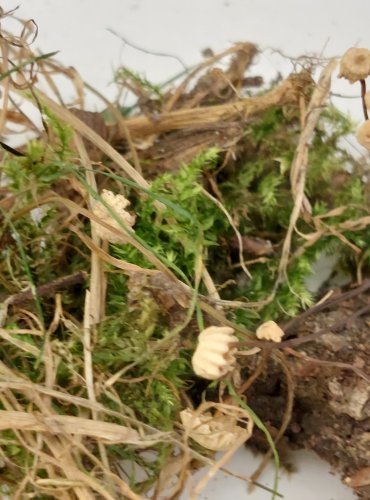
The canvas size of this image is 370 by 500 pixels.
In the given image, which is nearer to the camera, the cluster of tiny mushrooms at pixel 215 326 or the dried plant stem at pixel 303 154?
the cluster of tiny mushrooms at pixel 215 326

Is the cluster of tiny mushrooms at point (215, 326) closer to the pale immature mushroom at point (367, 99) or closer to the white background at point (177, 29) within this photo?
the pale immature mushroom at point (367, 99)

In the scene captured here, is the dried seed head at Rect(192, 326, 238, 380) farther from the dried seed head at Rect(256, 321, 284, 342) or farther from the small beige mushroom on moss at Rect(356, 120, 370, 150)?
the small beige mushroom on moss at Rect(356, 120, 370, 150)

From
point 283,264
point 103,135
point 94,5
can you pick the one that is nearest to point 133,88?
point 103,135

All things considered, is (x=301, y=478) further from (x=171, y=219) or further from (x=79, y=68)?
(x=79, y=68)

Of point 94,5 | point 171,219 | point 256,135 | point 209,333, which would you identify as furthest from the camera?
point 94,5

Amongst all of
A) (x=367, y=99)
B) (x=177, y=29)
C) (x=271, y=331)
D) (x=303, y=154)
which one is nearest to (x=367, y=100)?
(x=367, y=99)

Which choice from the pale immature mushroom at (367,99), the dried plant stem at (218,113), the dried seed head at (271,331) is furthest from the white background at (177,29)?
the dried seed head at (271,331)

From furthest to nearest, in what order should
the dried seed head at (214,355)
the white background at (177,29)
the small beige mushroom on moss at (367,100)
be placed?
the white background at (177,29) → the small beige mushroom on moss at (367,100) → the dried seed head at (214,355)
